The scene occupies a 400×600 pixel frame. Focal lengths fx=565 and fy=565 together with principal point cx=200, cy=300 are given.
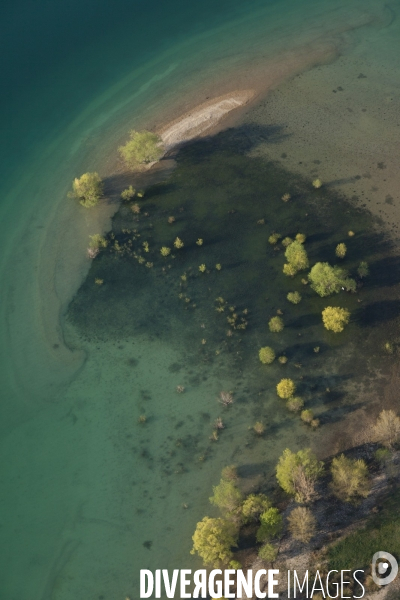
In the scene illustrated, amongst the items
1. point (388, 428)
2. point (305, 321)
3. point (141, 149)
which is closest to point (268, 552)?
point (388, 428)

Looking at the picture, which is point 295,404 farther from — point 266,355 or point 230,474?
point 230,474

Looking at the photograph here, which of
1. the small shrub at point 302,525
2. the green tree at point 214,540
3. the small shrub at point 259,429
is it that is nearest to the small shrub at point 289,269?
the small shrub at point 259,429

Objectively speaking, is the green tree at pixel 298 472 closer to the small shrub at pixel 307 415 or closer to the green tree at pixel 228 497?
the green tree at pixel 228 497

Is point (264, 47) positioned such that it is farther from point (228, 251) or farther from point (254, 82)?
point (228, 251)

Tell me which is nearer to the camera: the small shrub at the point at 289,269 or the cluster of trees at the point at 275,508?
the cluster of trees at the point at 275,508

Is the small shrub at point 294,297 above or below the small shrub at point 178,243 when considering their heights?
below

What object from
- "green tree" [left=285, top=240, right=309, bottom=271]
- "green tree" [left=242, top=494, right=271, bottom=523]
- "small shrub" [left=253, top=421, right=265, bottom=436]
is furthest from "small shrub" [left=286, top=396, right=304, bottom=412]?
"green tree" [left=285, top=240, right=309, bottom=271]

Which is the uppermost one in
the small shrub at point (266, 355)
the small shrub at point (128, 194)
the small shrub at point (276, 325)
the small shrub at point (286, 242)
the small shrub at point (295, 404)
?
the small shrub at point (128, 194)
